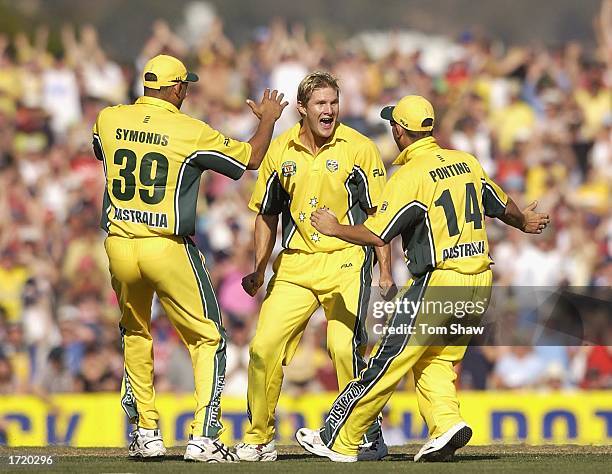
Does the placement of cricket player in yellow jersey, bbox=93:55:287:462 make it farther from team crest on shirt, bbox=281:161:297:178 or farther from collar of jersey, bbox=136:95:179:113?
team crest on shirt, bbox=281:161:297:178

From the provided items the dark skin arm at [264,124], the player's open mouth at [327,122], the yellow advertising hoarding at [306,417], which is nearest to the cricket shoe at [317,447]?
the dark skin arm at [264,124]

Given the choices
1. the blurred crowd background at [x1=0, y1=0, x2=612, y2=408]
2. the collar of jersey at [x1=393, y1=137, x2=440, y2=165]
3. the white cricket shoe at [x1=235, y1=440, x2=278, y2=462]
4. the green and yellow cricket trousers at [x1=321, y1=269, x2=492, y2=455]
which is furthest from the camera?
the blurred crowd background at [x1=0, y1=0, x2=612, y2=408]

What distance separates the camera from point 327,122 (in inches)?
405

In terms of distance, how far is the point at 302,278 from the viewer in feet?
33.8

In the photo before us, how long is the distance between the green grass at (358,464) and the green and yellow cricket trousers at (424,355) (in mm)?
343

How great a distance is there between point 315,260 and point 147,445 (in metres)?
1.72

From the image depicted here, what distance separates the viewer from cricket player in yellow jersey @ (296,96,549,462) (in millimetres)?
9602

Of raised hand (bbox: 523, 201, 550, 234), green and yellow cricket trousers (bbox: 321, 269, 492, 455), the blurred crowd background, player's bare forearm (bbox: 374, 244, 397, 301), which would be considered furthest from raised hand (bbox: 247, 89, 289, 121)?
the blurred crowd background

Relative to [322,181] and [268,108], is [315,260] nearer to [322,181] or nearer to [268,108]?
[322,181]

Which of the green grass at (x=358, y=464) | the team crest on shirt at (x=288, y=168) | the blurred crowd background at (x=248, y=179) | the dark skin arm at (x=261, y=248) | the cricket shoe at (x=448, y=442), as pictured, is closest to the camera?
the green grass at (x=358, y=464)

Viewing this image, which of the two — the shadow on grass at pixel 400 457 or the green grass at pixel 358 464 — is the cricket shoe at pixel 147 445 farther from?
the shadow on grass at pixel 400 457

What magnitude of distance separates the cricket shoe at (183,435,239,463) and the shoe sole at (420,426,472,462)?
4.41 feet

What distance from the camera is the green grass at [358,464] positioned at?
9.20m

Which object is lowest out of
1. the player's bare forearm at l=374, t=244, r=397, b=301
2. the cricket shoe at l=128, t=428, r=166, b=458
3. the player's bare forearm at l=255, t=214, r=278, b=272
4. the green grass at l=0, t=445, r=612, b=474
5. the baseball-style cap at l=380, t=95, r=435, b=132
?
the green grass at l=0, t=445, r=612, b=474
